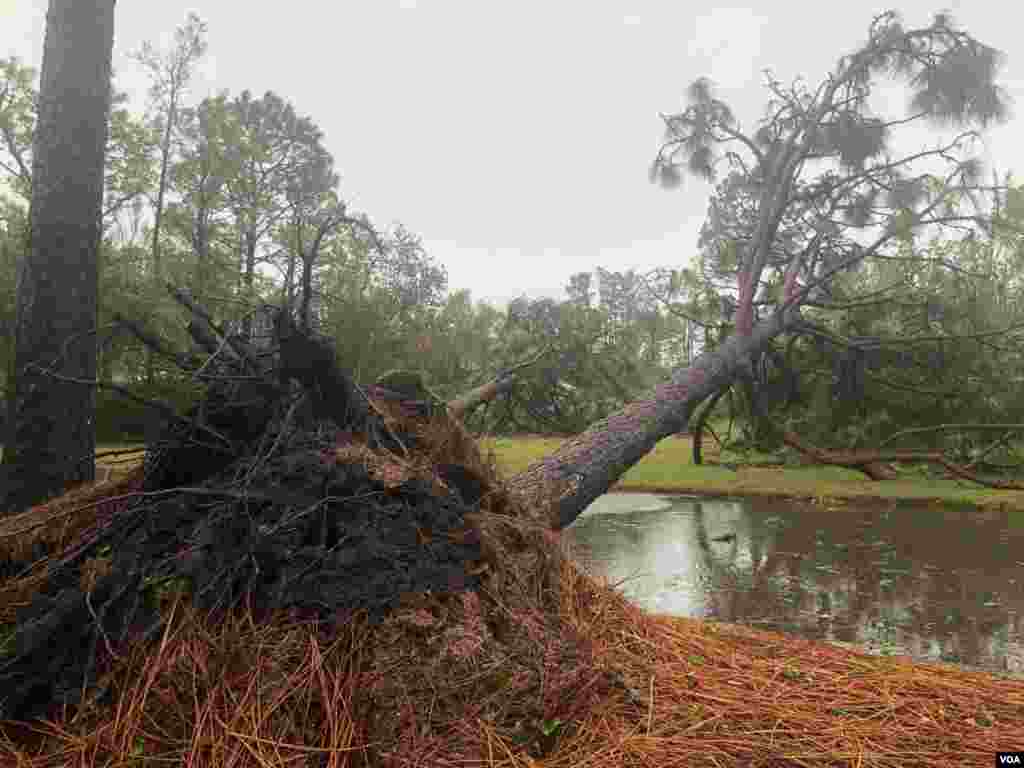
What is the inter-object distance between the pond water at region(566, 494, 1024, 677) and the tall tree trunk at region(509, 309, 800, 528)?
584 mm

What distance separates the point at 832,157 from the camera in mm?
8367

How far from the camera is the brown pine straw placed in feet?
5.33

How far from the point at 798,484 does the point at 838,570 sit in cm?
440

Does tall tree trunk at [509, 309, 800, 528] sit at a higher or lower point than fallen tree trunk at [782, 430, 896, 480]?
higher

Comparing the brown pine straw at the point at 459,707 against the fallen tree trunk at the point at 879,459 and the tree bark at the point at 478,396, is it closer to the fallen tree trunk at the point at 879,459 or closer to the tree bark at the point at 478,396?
the tree bark at the point at 478,396

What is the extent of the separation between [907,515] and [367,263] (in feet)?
47.1

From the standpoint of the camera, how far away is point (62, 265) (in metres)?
3.74

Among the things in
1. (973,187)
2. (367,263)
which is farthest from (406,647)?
(367,263)

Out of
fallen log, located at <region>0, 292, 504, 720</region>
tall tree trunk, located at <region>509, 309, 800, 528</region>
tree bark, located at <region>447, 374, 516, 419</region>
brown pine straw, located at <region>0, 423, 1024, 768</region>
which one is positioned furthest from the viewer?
tall tree trunk, located at <region>509, 309, 800, 528</region>

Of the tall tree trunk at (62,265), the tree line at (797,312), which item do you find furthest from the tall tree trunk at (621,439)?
the tall tree trunk at (62,265)

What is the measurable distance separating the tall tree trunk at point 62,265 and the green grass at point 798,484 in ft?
12.6

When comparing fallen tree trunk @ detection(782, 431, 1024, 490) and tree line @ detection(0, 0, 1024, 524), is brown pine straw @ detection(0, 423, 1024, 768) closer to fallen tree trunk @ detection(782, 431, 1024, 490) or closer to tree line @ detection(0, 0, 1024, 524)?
tree line @ detection(0, 0, 1024, 524)

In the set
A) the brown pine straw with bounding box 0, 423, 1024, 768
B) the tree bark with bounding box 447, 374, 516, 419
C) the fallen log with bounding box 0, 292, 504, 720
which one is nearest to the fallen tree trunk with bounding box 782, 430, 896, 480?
the tree bark with bounding box 447, 374, 516, 419

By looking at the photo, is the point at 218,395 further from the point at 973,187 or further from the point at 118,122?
the point at 118,122
